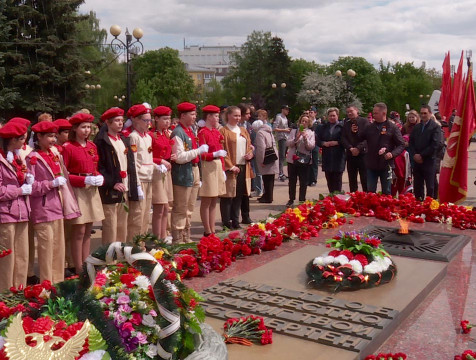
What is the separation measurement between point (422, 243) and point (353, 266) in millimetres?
1830

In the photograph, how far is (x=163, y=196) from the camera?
720 centimetres

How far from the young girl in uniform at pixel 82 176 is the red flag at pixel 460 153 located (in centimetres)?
581

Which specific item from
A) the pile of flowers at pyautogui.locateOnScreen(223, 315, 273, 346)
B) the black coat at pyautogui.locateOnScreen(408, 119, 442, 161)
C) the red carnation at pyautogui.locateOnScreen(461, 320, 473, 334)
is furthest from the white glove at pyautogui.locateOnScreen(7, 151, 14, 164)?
the black coat at pyautogui.locateOnScreen(408, 119, 442, 161)

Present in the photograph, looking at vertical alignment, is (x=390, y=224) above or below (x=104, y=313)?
below

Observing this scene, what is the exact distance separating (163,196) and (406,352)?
14.2 ft

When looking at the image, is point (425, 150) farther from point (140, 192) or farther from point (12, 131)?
point (12, 131)

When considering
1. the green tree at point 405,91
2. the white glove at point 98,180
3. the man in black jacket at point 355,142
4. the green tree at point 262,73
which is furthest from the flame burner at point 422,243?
the green tree at point 405,91

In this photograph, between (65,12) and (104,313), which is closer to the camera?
(104,313)

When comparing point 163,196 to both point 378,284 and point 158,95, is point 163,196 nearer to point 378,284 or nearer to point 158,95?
point 378,284

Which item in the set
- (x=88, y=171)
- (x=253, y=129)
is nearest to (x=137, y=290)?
(x=88, y=171)

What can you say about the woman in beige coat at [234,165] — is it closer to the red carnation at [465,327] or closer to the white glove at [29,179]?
the white glove at [29,179]

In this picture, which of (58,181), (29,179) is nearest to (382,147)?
(58,181)

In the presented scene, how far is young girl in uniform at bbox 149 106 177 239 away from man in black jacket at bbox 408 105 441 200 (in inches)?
186

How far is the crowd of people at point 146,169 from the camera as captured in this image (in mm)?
5324
